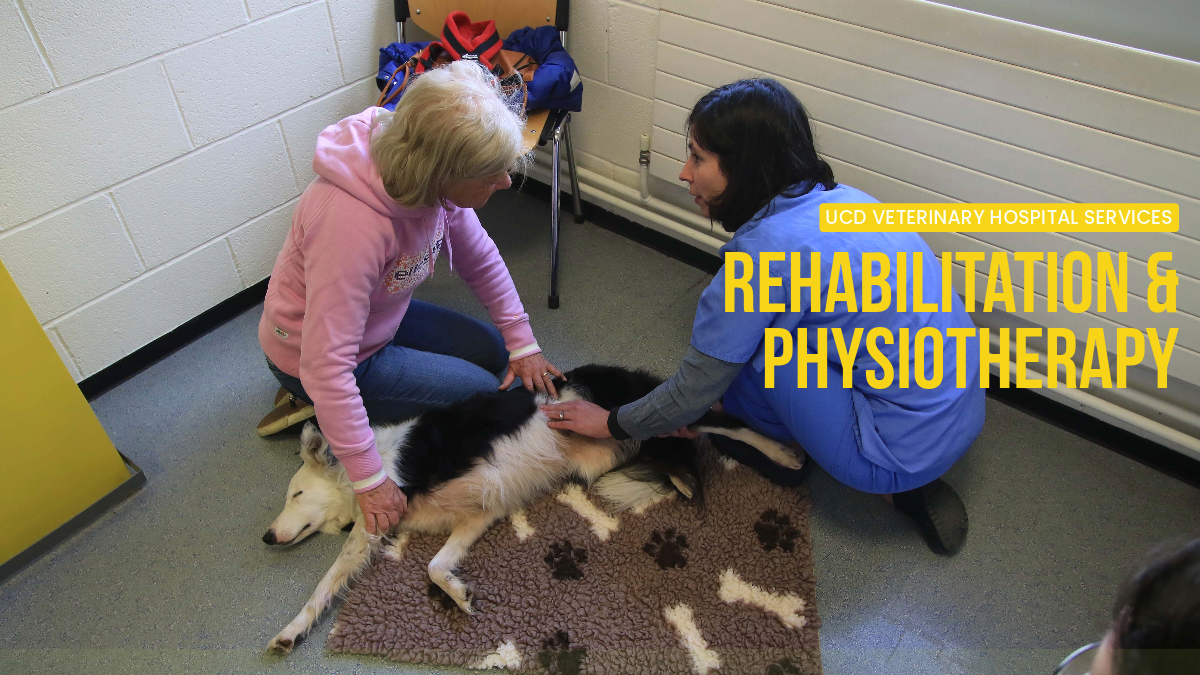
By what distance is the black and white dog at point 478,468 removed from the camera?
1.57 m

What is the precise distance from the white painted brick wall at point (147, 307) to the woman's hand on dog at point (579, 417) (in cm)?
117

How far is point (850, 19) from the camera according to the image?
1.70 meters

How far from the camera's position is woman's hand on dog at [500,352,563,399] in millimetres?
1720

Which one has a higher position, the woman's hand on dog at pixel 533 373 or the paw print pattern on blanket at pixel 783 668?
the woman's hand on dog at pixel 533 373

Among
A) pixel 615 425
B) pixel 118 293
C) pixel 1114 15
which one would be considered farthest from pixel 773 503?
pixel 118 293

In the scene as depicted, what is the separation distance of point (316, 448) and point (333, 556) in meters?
0.24

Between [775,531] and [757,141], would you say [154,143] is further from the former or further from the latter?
[775,531]

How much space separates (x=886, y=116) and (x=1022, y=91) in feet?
0.95

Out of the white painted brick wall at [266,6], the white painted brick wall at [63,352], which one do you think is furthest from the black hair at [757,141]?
the white painted brick wall at [63,352]

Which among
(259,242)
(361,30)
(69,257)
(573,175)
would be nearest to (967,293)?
(573,175)

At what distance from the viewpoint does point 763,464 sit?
1.71m

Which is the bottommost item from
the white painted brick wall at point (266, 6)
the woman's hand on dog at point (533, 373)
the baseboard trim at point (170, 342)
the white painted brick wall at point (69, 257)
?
the baseboard trim at point (170, 342)

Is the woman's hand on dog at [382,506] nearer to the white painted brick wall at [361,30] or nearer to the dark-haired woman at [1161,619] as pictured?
the dark-haired woman at [1161,619]

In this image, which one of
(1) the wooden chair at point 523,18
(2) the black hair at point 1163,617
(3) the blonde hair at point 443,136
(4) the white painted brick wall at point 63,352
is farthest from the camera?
(1) the wooden chair at point 523,18
